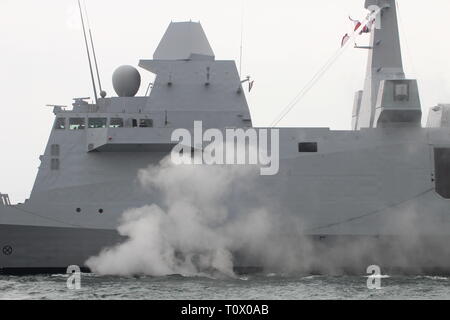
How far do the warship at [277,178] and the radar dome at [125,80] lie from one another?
1.69 ft

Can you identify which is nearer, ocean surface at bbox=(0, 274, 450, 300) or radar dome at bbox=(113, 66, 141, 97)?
ocean surface at bbox=(0, 274, 450, 300)

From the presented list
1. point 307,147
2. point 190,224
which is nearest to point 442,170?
point 307,147

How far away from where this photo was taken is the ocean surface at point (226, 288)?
55.0 ft

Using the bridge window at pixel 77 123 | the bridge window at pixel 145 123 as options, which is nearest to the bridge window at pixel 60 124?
the bridge window at pixel 77 123

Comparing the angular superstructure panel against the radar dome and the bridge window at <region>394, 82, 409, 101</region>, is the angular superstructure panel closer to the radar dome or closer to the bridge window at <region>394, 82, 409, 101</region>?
the radar dome

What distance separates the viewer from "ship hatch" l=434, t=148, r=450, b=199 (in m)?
22.0

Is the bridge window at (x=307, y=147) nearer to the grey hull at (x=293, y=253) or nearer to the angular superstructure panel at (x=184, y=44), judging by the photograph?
the grey hull at (x=293, y=253)

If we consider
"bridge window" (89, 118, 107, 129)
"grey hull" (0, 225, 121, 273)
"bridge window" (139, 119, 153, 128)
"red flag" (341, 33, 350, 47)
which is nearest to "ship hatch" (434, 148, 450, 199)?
"red flag" (341, 33, 350, 47)

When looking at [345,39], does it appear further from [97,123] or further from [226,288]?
[226,288]

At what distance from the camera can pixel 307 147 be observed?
71.3 feet

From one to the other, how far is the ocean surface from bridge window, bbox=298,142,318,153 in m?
3.47

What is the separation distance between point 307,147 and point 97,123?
5.88 meters

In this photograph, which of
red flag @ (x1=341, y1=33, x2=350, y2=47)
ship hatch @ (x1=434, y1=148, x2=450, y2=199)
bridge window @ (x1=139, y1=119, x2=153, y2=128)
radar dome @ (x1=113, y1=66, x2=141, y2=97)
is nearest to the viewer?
ship hatch @ (x1=434, y1=148, x2=450, y2=199)
